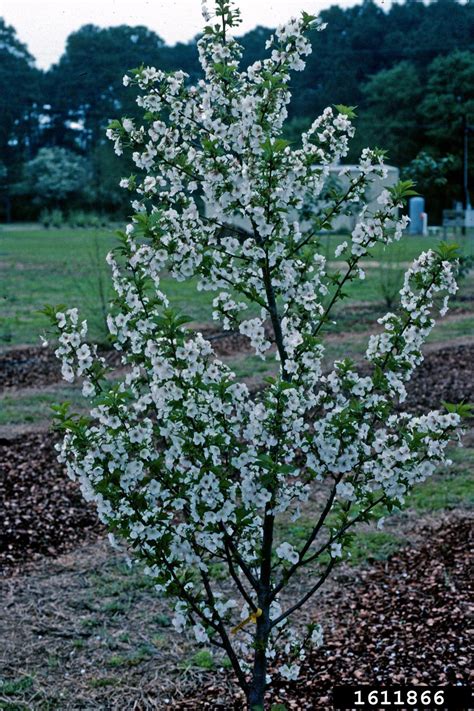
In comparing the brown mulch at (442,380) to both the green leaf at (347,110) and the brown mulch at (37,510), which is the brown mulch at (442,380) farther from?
the green leaf at (347,110)

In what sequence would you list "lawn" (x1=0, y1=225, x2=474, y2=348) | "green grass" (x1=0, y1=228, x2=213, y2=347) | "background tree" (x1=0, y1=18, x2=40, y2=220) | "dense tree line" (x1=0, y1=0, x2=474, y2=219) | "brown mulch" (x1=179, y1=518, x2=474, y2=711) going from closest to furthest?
1. "brown mulch" (x1=179, y1=518, x2=474, y2=711)
2. "green grass" (x1=0, y1=228, x2=213, y2=347)
3. "lawn" (x1=0, y1=225, x2=474, y2=348)
4. "dense tree line" (x1=0, y1=0, x2=474, y2=219)
5. "background tree" (x1=0, y1=18, x2=40, y2=220)

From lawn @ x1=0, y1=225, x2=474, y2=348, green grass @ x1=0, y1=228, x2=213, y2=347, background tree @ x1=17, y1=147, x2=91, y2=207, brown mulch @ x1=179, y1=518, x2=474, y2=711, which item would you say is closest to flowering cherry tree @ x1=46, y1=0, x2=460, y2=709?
brown mulch @ x1=179, y1=518, x2=474, y2=711

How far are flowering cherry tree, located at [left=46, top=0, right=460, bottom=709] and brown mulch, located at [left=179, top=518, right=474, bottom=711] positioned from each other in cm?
60

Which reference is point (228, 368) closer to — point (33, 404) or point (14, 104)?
point (33, 404)

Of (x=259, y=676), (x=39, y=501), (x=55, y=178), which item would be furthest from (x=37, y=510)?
(x=55, y=178)

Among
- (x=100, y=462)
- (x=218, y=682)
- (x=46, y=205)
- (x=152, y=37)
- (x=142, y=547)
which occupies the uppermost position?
(x=152, y=37)

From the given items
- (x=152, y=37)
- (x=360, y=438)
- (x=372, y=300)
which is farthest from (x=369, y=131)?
(x=360, y=438)

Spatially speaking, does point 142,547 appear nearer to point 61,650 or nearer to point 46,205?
point 61,650

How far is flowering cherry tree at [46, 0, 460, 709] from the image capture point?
276 cm

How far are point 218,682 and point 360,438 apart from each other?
5.49 feet

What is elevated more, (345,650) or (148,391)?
(148,391)

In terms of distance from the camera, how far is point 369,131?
40.7m

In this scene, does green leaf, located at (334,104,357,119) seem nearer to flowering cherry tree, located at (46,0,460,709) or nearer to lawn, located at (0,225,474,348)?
flowering cherry tree, located at (46,0,460,709)

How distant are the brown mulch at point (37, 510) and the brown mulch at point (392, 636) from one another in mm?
1864
